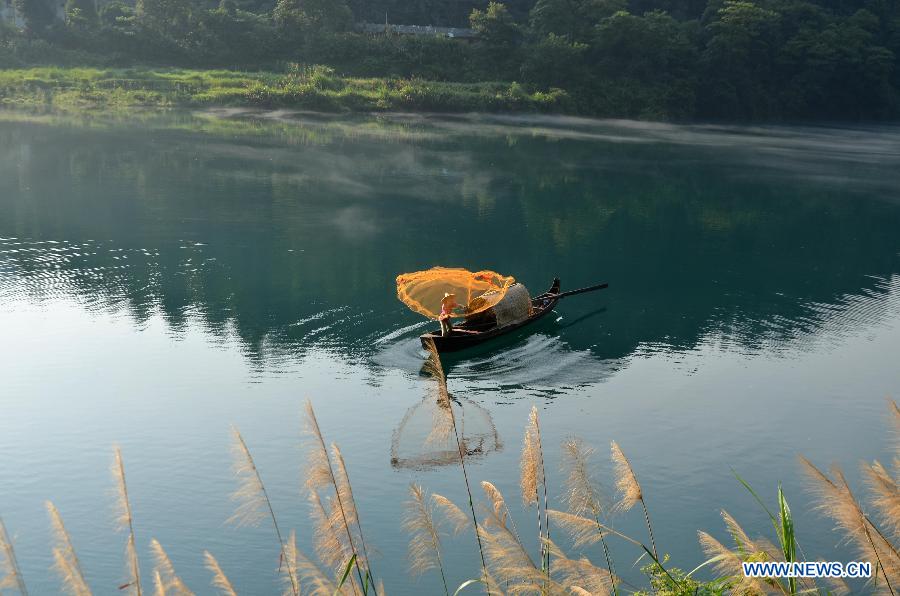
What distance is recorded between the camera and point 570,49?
209ft

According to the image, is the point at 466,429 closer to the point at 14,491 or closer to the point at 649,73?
the point at 14,491

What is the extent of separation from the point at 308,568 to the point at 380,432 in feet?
32.4

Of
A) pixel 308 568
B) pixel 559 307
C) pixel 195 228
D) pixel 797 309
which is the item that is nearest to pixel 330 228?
pixel 195 228

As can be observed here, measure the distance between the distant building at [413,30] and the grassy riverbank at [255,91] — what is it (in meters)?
6.98

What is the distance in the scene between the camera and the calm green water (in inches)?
510

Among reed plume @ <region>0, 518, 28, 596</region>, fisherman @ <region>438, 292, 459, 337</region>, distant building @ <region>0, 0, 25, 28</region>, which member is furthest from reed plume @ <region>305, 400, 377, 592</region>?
distant building @ <region>0, 0, 25, 28</region>

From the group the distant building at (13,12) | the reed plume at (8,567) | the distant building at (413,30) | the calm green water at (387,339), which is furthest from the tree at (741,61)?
the reed plume at (8,567)

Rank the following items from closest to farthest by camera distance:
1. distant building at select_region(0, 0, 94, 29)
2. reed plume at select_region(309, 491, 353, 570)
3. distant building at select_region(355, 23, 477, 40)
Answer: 1. reed plume at select_region(309, 491, 353, 570)
2. distant building at select_region(0, 0, 94, 29)
3. distant building at select_region(355, 23, 477, 40)

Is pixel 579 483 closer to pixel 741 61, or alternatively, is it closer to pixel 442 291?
pixel 442 291

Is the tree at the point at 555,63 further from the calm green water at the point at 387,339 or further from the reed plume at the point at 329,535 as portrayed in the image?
the reed plume at the point at 329,535

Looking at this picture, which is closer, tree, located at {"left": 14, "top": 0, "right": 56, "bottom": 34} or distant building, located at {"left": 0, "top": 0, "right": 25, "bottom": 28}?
tree, located at {"left": 14, "top": 0, "right": 56, "bottom": 34}

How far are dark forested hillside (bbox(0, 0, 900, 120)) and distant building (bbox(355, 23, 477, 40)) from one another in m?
0.52

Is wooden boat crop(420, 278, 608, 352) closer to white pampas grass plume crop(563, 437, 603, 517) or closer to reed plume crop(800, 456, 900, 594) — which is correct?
white pampas grass plume crop(563, 437, 603, 517)

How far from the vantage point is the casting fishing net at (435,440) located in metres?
13.9
